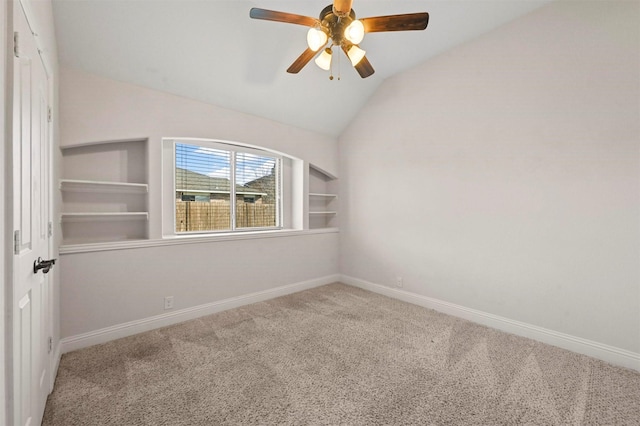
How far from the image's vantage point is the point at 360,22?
1893 millimetres

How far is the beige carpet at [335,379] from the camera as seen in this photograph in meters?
1.75

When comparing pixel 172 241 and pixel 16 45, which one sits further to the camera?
pixel 172 241

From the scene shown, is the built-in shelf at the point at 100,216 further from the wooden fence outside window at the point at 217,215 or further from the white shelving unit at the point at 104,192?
the wooden fence outside window at the point at 217,215

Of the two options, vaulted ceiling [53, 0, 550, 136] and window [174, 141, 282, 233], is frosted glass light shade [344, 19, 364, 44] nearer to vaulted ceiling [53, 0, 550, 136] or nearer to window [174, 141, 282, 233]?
vaulted ceiling [53, 0, 550, 136]

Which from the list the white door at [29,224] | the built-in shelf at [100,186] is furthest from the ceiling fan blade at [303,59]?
the built-in shelf at [100,186]

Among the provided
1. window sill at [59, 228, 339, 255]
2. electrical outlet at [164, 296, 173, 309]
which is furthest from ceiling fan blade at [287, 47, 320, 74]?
electrical outlet at [164, 296, 173, 309]

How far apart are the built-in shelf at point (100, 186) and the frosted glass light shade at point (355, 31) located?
7.64 ft

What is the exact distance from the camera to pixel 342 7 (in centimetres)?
184

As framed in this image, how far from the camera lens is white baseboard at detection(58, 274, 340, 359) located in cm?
252

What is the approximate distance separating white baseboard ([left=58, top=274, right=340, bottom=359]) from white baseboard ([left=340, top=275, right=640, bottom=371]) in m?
1.51

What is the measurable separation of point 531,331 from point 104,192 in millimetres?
4345

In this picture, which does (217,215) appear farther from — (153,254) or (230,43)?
(230,43)

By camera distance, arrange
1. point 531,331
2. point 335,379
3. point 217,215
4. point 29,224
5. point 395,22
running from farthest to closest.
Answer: point 217,215
point 531,331
point 335,379
point 395,22
point 29,224

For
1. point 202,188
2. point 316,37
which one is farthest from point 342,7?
point 202,188
